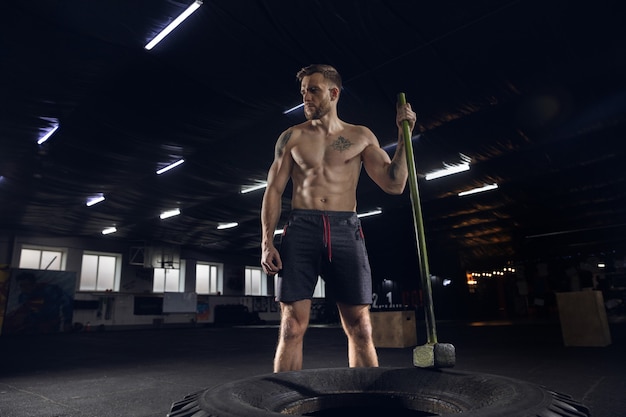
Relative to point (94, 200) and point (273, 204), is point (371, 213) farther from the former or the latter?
point (273, 204)

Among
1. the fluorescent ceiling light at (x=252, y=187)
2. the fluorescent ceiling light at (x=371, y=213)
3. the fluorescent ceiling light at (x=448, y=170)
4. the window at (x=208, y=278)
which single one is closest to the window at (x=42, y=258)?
the window at (x=208, y=278)

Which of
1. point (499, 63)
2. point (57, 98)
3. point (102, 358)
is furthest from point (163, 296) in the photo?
point (499, 63)

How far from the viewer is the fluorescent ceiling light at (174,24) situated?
3.26 m

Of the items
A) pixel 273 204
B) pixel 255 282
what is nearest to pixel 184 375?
pixel 273 204

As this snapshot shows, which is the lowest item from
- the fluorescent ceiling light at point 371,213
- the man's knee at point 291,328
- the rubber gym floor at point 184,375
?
the rubber gym floor at point 184,375

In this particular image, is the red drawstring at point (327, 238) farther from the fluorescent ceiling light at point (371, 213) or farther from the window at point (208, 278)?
the window at point (208, 278)

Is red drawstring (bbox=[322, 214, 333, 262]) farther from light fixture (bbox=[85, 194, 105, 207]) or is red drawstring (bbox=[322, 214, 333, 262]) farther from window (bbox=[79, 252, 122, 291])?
window (bbox=[79, 252, 122, 291])

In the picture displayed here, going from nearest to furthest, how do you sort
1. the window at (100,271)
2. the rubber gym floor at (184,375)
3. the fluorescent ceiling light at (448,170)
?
1. the rubber gym floor at (184,375)
2. the fluorescent ceiling light at (448,170)
3. the window at (100,271)

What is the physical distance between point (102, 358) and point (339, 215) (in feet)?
15.1

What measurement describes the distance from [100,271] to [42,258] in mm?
1779

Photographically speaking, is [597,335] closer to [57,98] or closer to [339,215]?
[339,215]

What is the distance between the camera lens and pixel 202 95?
14.5ft

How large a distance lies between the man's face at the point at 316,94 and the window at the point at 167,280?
14775mm

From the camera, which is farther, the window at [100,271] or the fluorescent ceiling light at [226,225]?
the window at [100,271]
